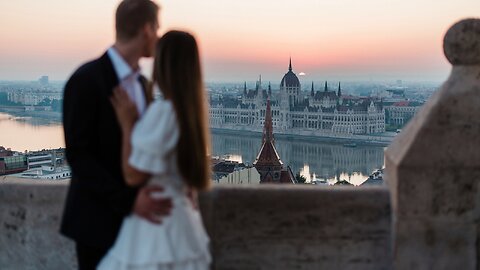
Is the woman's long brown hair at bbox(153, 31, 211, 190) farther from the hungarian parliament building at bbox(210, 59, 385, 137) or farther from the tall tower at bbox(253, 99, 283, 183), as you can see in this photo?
the hungarian parliament building at bbox(210, 59, 385, 137)

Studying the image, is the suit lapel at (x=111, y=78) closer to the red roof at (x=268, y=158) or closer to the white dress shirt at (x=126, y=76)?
the white dress shirt at (x=126, y=76)

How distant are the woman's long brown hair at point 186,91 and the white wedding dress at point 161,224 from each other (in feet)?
0.06

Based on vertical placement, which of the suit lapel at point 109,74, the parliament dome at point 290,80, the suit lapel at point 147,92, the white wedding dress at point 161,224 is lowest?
the white wedding dress at point 161,224

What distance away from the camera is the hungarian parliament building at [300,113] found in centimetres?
5688

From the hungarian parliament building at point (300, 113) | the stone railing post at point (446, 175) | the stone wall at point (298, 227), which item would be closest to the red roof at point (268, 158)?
the stone wall at point (298, 227)

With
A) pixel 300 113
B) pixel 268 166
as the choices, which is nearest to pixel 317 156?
pixel 300 113

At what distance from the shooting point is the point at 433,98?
1529 millimetres

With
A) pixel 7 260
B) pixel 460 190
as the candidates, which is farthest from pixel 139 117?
pixel 7 260

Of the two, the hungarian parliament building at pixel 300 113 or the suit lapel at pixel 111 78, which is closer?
the suit lapel at pixel 111 78

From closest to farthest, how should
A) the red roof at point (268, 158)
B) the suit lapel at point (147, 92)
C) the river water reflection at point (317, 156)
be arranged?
1. the suit lapel at point (147, 92)
2. the red roof at point (268, 158)
3. the river water reflection at point (317, 156)

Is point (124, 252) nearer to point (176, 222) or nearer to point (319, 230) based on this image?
point (176, 222)

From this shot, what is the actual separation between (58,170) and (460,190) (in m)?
26.8

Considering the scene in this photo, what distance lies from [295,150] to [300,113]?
1280 cm

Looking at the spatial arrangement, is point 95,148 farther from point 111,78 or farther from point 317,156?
point 317,156
